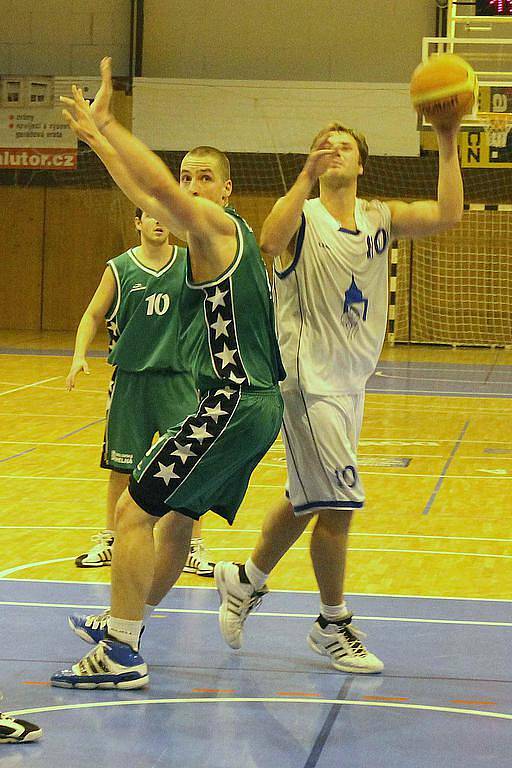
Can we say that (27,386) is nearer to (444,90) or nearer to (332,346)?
(332,346)

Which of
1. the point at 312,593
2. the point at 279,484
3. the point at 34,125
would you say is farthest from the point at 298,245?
the point at 34,125

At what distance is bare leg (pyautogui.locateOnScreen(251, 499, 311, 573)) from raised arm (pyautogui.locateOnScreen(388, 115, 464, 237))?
114cm

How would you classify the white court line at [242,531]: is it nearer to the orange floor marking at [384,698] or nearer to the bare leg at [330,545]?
the bare leg at [330,545]

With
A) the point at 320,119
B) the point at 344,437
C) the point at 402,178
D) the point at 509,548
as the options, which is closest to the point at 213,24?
the point at 320,119

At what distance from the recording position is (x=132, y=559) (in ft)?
13.2

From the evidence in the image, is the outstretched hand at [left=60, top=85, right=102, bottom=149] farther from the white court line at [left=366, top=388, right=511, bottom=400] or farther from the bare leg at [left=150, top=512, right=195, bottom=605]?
the white court line at [left=366, top=388, right=511, bottom=400]

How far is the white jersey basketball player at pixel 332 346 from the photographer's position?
439 cm

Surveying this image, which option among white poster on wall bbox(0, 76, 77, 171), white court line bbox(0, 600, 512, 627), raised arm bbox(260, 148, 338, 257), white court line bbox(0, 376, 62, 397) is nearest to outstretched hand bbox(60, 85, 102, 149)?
raised arm bbox(260, 148, 338, 257)

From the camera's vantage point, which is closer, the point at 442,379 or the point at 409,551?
the point at 409,551

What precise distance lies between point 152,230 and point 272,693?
105 inches

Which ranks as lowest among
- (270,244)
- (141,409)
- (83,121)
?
(141,409)

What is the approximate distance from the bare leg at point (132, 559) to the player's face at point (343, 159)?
4.61ft

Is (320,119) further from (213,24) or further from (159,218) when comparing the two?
(159,218)

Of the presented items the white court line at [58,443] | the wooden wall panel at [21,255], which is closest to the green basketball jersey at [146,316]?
the white court line at [58,443]
